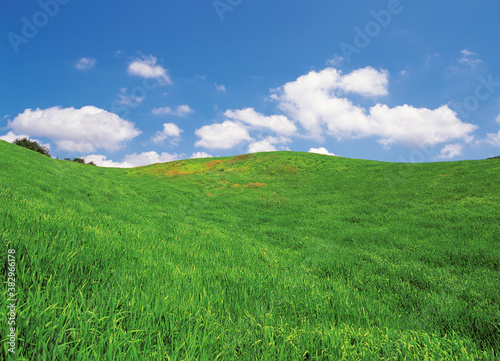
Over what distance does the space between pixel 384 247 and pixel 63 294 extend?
32.3 feet

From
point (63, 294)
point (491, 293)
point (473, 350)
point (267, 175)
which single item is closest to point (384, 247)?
point (491, 293)

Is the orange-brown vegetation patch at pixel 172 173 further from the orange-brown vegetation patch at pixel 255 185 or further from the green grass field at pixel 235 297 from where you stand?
the green grass field at pixel 235 297

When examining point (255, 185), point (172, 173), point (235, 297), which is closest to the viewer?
point (235, 297)

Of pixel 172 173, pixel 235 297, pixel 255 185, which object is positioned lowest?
pixel 235 297

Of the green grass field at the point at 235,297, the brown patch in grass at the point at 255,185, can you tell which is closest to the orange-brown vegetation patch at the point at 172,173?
the brown patch in grass at the point at 255,185

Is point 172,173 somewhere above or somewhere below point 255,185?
above

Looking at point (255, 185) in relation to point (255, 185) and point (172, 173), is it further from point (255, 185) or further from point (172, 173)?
point (172, 173)

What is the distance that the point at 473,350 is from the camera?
8.18 ft

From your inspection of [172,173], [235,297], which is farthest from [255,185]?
[235,297]

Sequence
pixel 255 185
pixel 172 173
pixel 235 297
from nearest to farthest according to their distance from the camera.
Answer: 1. pixel 235 297
2. pixel 255 185
3. pixel 172 173

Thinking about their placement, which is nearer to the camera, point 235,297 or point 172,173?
point 235,297

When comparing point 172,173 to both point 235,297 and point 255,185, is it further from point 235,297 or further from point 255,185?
point 235,297

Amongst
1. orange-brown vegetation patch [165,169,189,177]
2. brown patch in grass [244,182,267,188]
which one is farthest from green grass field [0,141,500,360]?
orange-brown vegetation patch [165,169,189,177]

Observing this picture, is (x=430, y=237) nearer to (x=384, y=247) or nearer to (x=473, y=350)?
(x=384, y=247)
